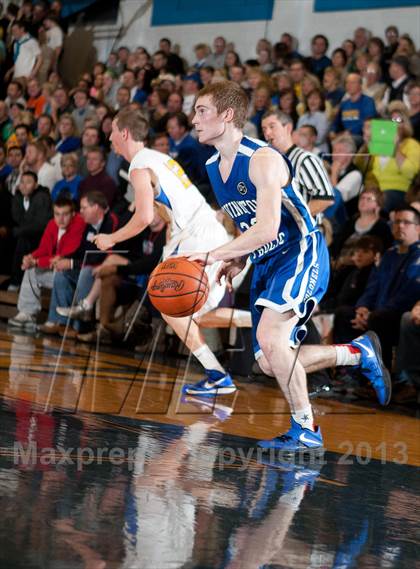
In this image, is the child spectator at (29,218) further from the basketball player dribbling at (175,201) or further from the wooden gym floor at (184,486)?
the wooden gym floor at (184,486)

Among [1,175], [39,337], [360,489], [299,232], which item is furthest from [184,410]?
[1,175]

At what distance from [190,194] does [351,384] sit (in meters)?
2.22

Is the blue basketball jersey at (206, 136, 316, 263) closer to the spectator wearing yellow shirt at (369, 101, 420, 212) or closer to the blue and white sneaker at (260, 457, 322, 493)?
the blue and white sneaker at (260, 457, 322, 493)

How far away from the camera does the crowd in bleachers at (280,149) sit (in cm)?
736

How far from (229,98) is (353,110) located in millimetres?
6113

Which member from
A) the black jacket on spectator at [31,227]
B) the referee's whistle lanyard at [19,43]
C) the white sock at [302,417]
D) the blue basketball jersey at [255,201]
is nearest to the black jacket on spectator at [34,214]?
the black jacket on spectator at [31,227]

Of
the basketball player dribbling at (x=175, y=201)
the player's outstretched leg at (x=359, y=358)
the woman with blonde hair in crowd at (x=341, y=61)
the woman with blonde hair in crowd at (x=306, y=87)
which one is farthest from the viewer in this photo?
the woman with blonde hair in crowd at (x=341, y=61)

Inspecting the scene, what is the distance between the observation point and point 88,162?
1078cm

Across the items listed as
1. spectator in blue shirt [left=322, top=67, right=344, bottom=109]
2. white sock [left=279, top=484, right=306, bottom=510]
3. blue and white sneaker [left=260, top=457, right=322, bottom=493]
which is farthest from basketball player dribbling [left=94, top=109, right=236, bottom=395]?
spectator in blue shirt [left=322, top=67, right=344, bottom=109]

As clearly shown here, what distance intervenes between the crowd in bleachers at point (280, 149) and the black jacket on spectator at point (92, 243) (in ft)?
0.06

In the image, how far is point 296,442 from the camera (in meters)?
4.46

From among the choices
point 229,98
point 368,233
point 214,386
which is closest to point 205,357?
point 214,386

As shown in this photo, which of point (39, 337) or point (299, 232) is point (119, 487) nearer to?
point (299, 232)

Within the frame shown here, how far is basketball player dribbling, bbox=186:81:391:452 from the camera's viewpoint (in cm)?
441
